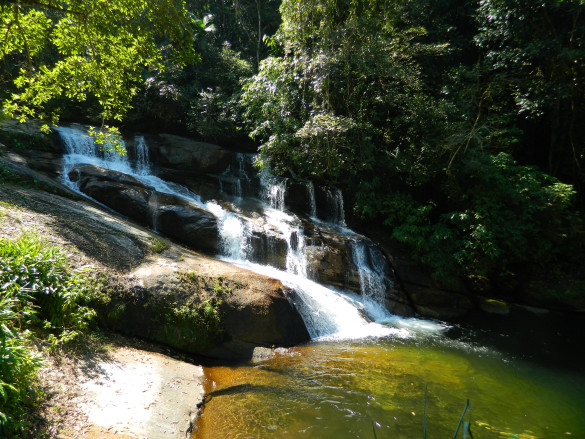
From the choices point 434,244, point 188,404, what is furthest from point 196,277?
point 434,244

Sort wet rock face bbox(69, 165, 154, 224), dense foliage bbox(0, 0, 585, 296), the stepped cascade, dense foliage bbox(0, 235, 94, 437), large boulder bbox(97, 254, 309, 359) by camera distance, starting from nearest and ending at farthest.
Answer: dense foliage bbox(0, 235, 94, 437)
large boulder bbox(97, 254, 309, 359)
the stepped cascade
wet rock face bbox(69, 165, 154, 224)
dense foliage bbox(0, 0, 585, 296)

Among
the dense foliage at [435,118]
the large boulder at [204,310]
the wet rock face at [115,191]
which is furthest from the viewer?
the dense foliage at [435,118]

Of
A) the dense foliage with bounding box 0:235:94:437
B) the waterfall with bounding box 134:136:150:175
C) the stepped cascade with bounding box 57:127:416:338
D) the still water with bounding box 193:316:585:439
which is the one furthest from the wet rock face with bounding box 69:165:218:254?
the still water with bounding box 193:316:585:439

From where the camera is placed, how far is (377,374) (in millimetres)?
5895

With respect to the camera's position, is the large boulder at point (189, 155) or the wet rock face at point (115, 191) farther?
the large boulder at point (189, 155)

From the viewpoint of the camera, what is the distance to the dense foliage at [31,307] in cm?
326

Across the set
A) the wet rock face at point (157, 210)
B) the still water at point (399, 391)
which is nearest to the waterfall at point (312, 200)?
the wet rock face at point (157, 210)

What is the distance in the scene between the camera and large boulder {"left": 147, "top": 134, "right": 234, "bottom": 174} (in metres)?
14.4

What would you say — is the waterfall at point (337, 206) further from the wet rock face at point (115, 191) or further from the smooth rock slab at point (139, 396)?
the smooth rock slab at point (139, 396)

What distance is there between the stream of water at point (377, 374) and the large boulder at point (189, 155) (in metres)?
3.81

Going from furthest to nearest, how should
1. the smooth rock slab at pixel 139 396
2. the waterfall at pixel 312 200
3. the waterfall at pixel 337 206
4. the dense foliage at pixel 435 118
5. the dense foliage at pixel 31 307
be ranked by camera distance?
1. the waterfall at pixel 312 200
2. the waterfall at pixel 337 206
3. the dense foliage at pixel 435 118
4. the smooth rock slab at pixel 139 396
5. the dense foliage at pixel 31 307

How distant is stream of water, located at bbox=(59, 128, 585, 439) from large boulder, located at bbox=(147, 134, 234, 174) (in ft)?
12.5

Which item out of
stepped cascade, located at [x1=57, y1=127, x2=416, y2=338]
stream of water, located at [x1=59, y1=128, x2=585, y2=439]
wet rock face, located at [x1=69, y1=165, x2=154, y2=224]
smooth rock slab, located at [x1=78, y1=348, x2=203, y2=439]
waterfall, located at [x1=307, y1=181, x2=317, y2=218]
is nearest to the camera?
smooth rock slab, located at [x1=78, y1=348, x2=203, y2=439]

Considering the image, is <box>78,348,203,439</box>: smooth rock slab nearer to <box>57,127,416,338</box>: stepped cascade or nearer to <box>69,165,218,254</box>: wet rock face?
<box>57,127,416,338</box>: stepped cascade
